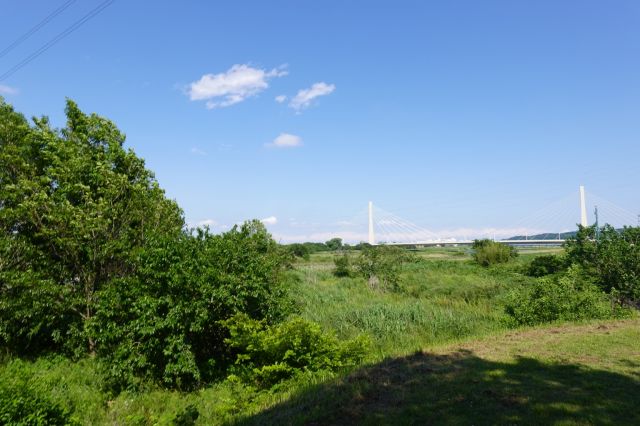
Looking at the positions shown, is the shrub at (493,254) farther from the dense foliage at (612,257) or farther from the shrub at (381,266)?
the dense foliage at (612,257)

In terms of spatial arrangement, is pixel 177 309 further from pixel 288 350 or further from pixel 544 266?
pixel 544 266

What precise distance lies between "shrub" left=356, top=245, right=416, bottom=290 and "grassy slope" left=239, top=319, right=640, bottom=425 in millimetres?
18102

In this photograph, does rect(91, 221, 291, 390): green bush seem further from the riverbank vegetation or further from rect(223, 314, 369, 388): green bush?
rect(223, 314, 369, 388): green bush

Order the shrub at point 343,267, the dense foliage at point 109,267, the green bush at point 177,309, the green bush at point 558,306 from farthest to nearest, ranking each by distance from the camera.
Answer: the shrub at point 343,267 < the green bush at point 558,306 < the dense foliage at point 109,267 < the green bush at point 177,309

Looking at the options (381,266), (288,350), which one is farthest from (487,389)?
(381,266)

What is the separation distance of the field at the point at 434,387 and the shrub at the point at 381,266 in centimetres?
1420

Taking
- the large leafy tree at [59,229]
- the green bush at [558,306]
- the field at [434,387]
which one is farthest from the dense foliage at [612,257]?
the large leafy tree at [59,229]

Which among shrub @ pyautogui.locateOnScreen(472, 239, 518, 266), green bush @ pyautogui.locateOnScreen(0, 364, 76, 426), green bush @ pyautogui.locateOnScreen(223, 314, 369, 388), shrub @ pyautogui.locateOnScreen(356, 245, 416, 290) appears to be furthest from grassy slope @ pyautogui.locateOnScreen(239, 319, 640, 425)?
shrub @ pyautogui.locateOnScreen(472, 239, 518, 266)

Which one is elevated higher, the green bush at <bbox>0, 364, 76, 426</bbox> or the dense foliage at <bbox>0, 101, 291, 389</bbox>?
the dense foliage at <bbox>0, 101, 291, 389</bbox>

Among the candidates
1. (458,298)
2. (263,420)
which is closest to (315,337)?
(263,420)

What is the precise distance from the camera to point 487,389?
618 centimetres

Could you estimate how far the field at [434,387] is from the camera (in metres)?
5.48

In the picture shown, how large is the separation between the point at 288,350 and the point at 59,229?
22.8 ft

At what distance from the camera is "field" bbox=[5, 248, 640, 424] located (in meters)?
5.48
